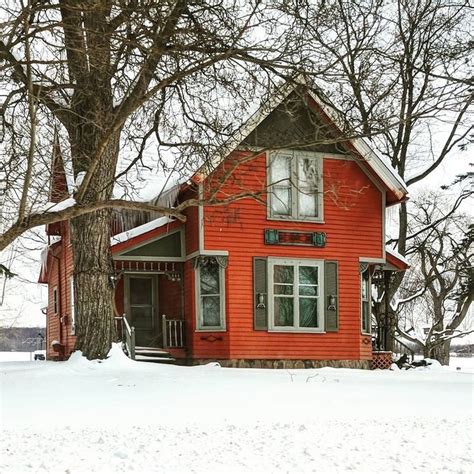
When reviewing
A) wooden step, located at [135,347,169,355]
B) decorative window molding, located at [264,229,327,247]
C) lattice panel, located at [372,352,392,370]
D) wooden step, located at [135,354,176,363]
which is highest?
decorative window molding, located at [264,229,327,247]

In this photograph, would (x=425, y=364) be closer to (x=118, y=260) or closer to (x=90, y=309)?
(x=118, y=260)

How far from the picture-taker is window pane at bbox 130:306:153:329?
69.1ft

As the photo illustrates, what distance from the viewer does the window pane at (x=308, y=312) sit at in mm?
19625

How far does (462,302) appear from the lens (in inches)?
1312

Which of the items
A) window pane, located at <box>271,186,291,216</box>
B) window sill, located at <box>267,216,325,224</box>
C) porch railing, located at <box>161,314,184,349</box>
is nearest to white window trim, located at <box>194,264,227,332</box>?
porch railing, located at <box>161,314,184,349</box>

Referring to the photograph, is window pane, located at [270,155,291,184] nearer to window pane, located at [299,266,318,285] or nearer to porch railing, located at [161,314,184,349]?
window pane, located at [299,266,318,285]

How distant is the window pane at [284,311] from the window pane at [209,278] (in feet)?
5.65

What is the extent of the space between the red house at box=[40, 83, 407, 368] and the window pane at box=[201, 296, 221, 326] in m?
0.03

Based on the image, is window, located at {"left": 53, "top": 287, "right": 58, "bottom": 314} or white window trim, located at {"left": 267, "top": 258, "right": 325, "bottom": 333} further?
window, located at {"left": 53, "top": 287, "right": 58, "bottom": 314}

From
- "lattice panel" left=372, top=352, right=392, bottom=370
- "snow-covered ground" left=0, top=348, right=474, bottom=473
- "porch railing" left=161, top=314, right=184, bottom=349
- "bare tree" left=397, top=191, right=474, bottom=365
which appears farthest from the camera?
"bare tree" left=397, top=191, right=474, bottom=365

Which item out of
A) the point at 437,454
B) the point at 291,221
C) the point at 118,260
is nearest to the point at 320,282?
the point at 291,221

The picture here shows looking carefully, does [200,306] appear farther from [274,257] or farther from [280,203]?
[280,203]

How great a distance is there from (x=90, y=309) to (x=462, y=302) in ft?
74.6

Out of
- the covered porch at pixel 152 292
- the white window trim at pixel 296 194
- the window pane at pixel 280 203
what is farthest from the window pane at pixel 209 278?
the window pane at pixel 280 203
